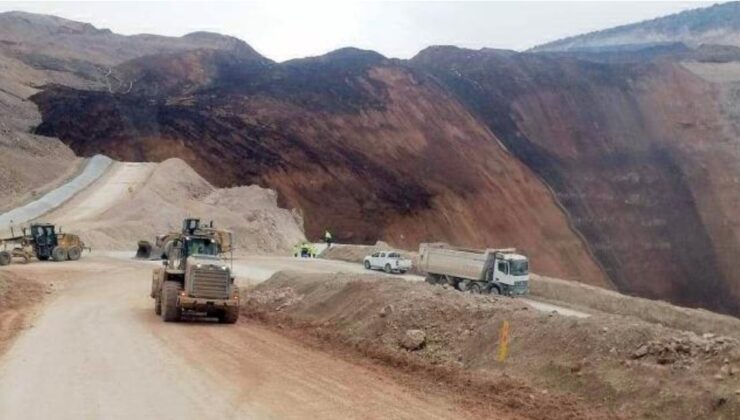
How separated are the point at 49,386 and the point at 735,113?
3926 inches

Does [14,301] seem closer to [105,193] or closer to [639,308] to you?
[639,308]

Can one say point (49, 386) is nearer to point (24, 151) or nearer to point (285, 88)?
point (24, 151)

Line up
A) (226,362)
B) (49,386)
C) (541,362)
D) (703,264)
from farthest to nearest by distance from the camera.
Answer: (703,264)
(226,362)
(541,362)
(49,386)

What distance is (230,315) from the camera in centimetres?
2222

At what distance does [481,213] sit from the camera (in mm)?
74250

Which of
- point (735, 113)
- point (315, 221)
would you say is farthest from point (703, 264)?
point (315, 221)

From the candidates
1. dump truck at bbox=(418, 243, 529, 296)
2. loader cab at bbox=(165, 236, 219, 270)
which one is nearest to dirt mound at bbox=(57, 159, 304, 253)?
dump truck at bbox=(418, 243, 529, 296)

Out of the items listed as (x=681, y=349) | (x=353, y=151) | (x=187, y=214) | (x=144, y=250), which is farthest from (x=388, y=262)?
(x=681, y=349)

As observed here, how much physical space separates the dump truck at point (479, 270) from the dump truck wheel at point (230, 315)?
19.2 m

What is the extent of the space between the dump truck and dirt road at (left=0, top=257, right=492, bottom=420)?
1908cm

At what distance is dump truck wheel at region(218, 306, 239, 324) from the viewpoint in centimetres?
2212

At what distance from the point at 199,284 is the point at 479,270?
2053 centimetres

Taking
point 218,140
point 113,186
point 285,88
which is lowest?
point 113,186

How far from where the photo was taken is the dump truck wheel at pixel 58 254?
43.2m
